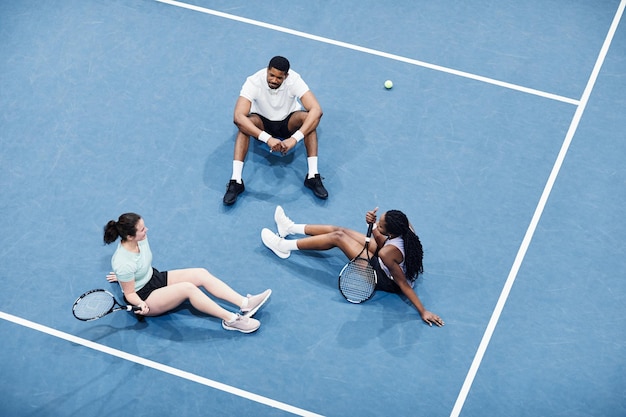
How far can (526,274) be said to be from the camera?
9.17 meters

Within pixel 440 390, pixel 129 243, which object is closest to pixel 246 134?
pixel 129 243

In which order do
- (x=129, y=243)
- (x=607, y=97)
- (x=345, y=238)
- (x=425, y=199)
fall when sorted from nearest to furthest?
1. (x=129, y=243)
2. (x=345, y=238)
3. (x=425, y=199)
4. (x=607, y=97)

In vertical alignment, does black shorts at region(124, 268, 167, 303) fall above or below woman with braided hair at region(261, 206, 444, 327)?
below

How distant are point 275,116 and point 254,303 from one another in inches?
94.1

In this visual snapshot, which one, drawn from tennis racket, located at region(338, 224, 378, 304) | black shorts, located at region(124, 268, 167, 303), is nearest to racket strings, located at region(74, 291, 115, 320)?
black shorts, located at region(124, 268, 167, 303)

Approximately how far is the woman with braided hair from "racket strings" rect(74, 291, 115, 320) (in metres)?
1.85

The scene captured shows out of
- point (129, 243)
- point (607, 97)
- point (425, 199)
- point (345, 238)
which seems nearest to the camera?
point (129, 243)

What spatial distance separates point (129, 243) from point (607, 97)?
6185 mm

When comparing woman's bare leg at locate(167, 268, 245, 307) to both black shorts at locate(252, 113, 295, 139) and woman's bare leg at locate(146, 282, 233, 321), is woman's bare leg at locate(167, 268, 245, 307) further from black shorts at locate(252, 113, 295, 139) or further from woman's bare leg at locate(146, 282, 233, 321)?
black shorts at locate(252, 113, 295, 139)

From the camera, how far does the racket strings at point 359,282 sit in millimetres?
8953

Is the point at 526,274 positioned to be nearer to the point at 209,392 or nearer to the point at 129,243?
the point at 209,392

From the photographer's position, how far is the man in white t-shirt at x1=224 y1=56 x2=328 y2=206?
971 centimetres

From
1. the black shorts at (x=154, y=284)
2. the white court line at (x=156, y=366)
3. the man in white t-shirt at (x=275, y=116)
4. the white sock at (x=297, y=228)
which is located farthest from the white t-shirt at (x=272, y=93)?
the white court line at (x=156, y=366)

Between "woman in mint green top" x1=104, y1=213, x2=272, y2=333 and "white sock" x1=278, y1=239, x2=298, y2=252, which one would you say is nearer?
"woman in mint green top" x1=104, y1=213, x2=272, y2=333
